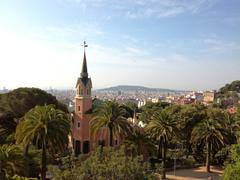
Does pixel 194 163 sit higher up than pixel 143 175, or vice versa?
pixel 143 175

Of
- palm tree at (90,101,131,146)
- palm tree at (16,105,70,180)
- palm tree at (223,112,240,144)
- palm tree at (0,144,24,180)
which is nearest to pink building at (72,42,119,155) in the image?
palm tree at (90,101,131,146)

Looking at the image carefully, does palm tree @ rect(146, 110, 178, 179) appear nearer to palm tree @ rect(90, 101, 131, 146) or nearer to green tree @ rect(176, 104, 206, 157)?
palm tree @ rect(90, 101, 131, 146)

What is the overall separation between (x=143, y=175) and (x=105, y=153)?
265 centimetres

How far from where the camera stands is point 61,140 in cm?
2519

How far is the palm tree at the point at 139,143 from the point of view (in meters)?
32.0

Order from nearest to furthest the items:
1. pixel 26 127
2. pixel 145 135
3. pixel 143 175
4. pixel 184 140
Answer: pixel 143 175 → pixel 26 127 → pixel 145 135 → pixel 184 140

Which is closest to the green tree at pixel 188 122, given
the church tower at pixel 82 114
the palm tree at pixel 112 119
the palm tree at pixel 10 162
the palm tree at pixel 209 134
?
the palm tree at pixel 209 134

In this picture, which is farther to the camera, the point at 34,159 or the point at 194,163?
the point at 194,163

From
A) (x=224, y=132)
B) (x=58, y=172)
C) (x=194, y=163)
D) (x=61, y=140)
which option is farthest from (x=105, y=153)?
(x=194, y=163)

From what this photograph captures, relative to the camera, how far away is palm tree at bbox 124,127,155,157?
32.0 m

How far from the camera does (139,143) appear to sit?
32.3 m

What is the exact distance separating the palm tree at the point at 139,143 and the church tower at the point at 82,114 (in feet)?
20.9

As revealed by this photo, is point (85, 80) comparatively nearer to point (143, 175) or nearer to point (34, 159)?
point (34, 159)

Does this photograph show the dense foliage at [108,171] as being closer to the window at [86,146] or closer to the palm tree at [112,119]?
the palm tree at [112,119]
